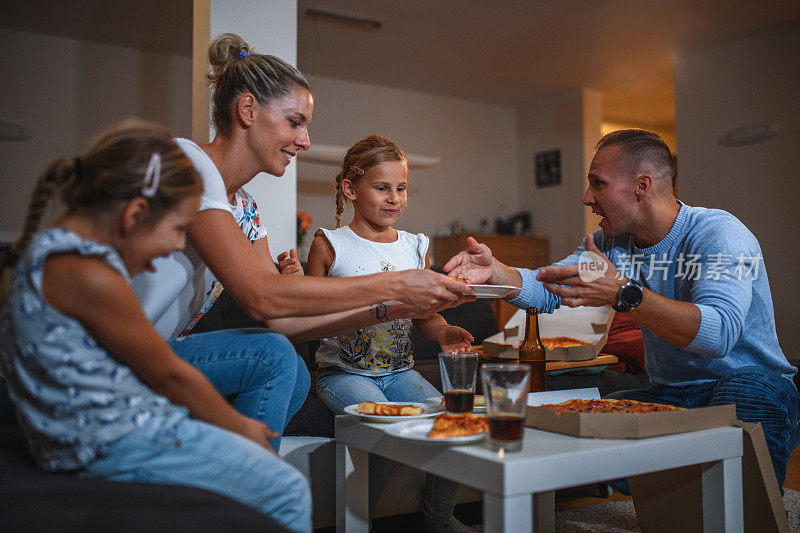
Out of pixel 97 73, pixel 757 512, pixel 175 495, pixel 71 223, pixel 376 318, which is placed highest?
pixel 97 73

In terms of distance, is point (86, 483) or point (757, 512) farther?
point (757, 512)

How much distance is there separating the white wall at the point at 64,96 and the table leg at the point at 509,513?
5249 millimetres

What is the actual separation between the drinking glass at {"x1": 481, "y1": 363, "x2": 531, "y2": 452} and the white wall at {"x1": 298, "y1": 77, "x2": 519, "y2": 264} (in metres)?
5.08

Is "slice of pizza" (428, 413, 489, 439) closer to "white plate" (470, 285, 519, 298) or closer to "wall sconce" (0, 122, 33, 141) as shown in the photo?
"white plate" (470, 285, 519, 298)

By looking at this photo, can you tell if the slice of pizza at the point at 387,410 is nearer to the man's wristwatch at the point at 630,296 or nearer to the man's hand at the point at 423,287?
the man's hand at the point at 423,287

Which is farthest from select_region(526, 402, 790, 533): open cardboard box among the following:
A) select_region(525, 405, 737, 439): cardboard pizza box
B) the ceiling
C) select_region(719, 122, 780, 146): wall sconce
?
select_region(719, 122, 780, 146): wall sconce

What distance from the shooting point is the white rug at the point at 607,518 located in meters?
2.02

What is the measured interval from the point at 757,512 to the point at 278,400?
110 centimetres

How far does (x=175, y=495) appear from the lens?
0.96 m

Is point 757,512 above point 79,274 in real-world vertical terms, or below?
below

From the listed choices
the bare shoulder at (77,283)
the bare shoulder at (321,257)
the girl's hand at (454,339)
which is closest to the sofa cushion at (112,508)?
the bare shoulder at (77,283)

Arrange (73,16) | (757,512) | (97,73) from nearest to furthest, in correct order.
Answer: (757,512)
(73,16)
(97,73)

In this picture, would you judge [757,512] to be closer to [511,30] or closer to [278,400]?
[278,400]

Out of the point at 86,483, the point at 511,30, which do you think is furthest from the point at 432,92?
the point at 86,483
